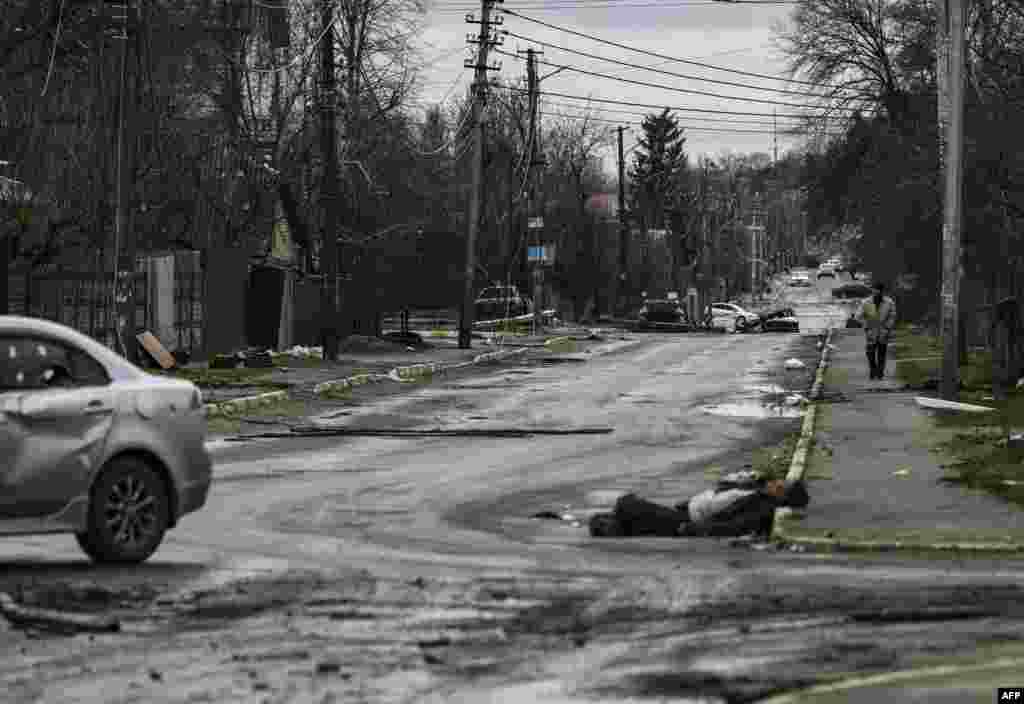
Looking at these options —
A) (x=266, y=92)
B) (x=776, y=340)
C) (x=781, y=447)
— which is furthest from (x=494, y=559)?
(x=776, y=340)

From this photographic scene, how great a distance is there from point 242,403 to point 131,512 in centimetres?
1849

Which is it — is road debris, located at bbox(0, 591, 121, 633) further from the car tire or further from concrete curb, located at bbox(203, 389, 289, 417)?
concrete curb, located at bbox(203, 389, 289, 417)

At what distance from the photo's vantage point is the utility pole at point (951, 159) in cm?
3000

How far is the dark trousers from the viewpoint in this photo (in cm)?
3850

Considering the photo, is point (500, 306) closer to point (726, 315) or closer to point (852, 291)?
point (726, 315)

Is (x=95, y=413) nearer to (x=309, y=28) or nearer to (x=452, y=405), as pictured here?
(x=452, y=405)

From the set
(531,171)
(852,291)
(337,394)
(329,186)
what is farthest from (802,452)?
(852,291)

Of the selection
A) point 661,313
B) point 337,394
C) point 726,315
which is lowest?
point 726,315

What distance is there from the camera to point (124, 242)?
108ft

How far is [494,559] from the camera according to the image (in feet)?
43.5

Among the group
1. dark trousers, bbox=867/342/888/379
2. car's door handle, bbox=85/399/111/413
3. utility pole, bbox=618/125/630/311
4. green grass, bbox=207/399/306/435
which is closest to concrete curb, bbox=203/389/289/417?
green grass, bbox=207/399/306/435

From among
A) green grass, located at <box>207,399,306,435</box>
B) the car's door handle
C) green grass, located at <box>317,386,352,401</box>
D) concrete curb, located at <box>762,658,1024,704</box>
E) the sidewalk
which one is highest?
the car's door handle

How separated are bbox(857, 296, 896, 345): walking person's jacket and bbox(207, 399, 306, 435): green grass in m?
11.0

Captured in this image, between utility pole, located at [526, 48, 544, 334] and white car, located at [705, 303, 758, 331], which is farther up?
utility pole, located at [526, 48, 544, 334]
